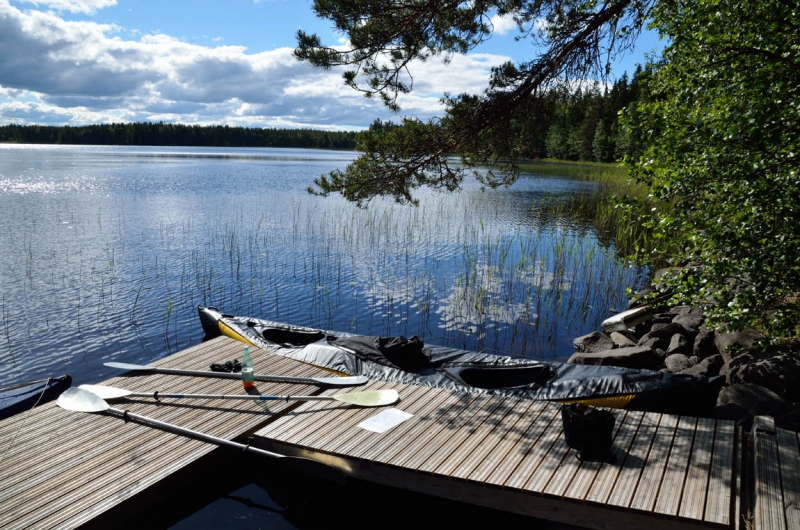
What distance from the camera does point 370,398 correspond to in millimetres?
4668

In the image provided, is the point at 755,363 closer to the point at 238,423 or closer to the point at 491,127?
the point at 491,127

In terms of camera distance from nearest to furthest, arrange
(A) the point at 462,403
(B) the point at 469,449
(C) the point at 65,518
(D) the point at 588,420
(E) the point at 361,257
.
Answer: (C) the point at 65,518 → (D) the point at 588,420 → (B) the point at 469,449 → (A) the point at 462,403 → (E) the point at 361,257

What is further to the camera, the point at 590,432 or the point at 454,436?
the point at 454,436

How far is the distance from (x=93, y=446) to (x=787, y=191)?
5.17 meters

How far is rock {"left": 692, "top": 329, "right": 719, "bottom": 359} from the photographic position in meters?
6.41

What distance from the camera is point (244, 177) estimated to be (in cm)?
2872

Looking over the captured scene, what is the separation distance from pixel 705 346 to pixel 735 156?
3131mm

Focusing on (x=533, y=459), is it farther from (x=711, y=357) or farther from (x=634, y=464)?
(x=711, y=357)

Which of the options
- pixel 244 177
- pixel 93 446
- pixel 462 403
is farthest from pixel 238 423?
pixel 244 177

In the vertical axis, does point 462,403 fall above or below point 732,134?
below

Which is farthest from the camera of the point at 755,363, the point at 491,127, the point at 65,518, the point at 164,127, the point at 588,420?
the point at 164,127

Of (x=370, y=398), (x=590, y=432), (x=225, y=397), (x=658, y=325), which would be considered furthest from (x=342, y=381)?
(x=658, y=325)

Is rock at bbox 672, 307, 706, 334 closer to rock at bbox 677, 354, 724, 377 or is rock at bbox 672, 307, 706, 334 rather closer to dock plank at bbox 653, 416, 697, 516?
rock at bbox 677, 354, 724, 377

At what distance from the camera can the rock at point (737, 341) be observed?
17.9 ft
